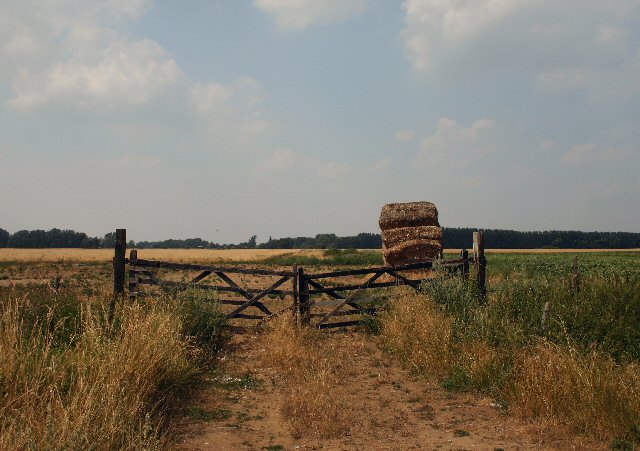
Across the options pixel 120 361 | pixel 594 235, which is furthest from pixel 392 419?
pixel 594 235

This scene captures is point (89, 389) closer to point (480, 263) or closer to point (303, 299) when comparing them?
point (303, 299)

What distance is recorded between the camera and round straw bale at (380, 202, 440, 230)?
24.6 meters

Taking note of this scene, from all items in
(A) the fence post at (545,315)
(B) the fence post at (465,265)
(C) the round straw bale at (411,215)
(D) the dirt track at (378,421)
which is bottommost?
(D) the dirt track at (378,421)

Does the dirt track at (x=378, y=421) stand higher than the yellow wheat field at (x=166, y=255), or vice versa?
the yellow wheat field at (x=166, y=255)

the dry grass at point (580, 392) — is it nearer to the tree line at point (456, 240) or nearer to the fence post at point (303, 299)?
the fence post at point (303, 299)

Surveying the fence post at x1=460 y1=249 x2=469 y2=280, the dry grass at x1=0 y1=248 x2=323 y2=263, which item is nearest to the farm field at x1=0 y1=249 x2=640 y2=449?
the fence post at x1=460 y1=249 x2=469 y2=280

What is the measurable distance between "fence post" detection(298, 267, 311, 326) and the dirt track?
121 inches

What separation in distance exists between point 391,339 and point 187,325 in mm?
4576

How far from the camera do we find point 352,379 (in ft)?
28.8

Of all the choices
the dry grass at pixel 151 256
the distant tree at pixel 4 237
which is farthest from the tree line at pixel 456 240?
the dry grass at pixel 151 256

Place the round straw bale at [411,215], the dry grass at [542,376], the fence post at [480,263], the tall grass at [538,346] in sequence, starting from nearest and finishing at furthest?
the dry grass at [542,376] → the tall grass at [538,346] → the fence post at [480,263] → the round straw bale at [411,215]

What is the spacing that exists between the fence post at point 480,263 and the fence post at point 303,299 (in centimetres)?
455

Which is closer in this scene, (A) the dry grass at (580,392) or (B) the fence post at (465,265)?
(A) the dry grass at (580,392)

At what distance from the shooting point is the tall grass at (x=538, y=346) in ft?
20.4
